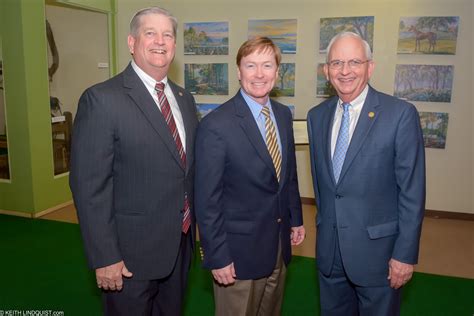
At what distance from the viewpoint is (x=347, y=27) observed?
5.55 meters

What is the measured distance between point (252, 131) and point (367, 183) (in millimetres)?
600

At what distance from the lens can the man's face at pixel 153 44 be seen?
85.0 inches

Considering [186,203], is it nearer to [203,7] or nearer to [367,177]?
[367,177]

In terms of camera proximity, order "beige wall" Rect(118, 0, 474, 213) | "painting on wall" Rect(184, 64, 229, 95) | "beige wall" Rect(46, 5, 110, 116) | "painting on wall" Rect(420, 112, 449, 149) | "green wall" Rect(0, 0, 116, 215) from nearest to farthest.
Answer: "green wall" Rect(0, 0, 116, 215), "beige wall" Rect(118, 0, 474, 213), "painting on wall" Rect(420, 112, 449, 149), "beige wall" Rect(46, 5, 110, 116), "painting on wall" Rect(184, 64, 229, 95)

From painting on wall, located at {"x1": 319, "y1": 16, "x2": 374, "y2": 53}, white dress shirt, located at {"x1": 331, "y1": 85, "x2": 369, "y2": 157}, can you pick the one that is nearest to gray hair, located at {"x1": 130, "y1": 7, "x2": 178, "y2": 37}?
white dress shirt, located at {"x1": 331, "y1": 85, "x2": 369, "y2": 157}

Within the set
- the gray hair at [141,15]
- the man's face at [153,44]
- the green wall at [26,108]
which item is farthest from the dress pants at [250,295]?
the green wall at [26,108]

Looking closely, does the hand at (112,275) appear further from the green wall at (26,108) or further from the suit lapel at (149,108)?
the green wall at (26,108)

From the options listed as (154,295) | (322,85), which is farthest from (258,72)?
(322,85)

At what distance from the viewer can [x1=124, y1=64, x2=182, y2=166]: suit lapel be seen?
2096 millimetres

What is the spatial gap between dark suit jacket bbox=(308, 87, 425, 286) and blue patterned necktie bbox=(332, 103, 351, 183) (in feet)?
0.10

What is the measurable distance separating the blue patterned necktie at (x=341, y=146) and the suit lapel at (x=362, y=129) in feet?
0.19

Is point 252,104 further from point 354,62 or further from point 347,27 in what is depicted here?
point 347,27

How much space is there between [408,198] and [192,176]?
3.40 feet

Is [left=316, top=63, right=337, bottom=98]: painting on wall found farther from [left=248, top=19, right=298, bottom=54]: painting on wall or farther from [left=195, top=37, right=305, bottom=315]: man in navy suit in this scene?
[left=195, top=37, right=305, bottom=315]: man in navy suit
